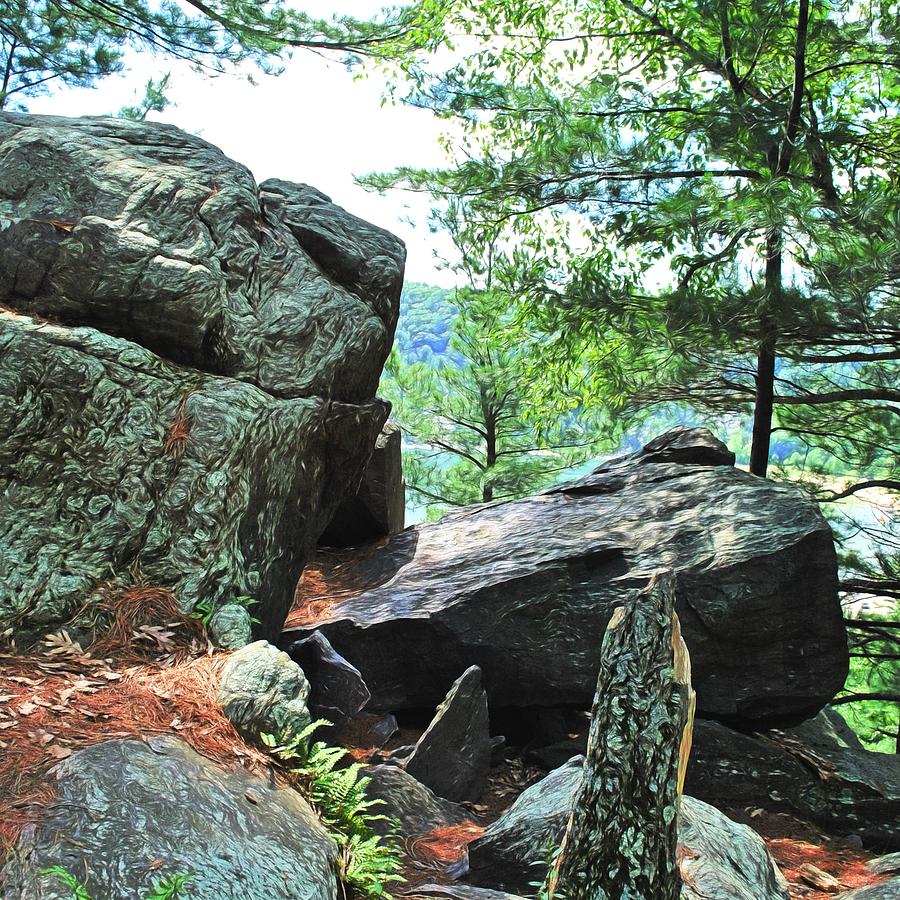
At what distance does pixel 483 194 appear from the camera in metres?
11.3

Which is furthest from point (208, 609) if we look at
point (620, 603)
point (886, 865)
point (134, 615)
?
point (886, 865)

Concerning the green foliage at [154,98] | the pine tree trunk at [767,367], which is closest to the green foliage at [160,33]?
the green foliage at [154,98]

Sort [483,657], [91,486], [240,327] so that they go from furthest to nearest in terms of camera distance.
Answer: [483,657]
[240,327]
[91,486]

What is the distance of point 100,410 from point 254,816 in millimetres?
3070

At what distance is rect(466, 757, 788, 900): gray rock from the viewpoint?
4609mm

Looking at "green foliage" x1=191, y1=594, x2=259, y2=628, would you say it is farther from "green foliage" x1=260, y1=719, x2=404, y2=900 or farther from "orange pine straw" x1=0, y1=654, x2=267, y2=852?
"green foliage" x1=260, y1=719, x2=404, y2=900

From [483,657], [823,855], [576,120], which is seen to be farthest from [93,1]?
[823,855]

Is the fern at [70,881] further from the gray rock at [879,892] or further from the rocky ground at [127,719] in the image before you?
the gray rock at [879,892]

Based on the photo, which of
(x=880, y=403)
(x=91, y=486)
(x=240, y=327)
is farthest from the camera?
(x=880, y=403)

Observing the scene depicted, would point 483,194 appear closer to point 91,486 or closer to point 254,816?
point 91,486

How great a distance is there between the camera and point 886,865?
623cm

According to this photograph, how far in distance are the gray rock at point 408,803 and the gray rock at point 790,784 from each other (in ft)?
7.72

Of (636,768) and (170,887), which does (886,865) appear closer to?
(636,768)

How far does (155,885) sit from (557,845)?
7.34ft
